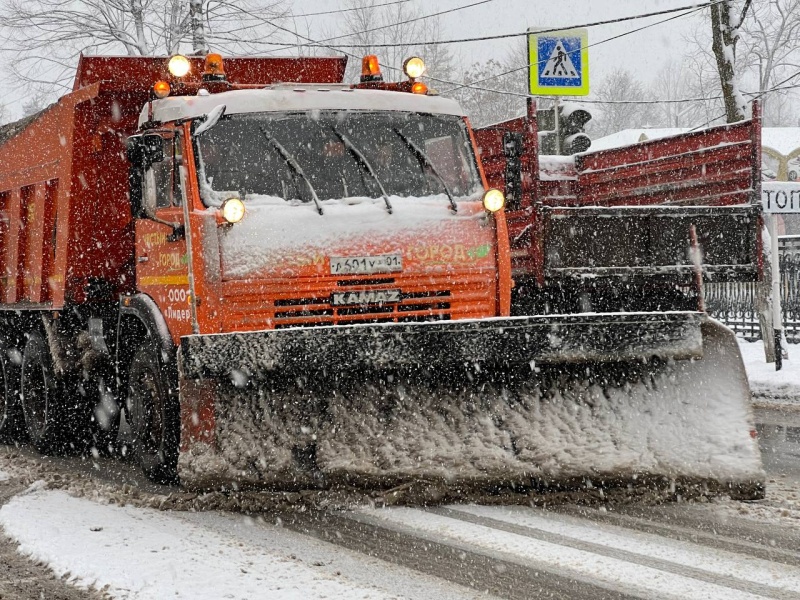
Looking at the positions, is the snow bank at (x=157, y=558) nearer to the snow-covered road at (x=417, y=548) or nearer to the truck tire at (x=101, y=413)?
the snow-covered road at (x=417, y=548)

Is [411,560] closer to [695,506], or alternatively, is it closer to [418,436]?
[418,436]

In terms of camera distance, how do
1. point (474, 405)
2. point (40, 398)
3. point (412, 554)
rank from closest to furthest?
point (412, 554)
point (474, 405)
point (40, 398)

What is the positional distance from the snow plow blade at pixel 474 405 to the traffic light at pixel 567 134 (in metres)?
6.46

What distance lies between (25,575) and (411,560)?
1.62 meters

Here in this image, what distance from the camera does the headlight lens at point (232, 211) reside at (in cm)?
629

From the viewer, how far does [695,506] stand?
5734mm

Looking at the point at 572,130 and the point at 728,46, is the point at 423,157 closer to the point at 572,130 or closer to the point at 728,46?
the point at 572,130

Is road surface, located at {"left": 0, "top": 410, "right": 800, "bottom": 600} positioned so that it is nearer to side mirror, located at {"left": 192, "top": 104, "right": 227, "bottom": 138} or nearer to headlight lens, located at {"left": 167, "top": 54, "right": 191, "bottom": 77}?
side mirror, located at {"left": 192, "top": 104, "right": 227, "bottom": 138}

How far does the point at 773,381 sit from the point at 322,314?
7058mm

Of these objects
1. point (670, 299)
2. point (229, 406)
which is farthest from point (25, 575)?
point (670, 299)

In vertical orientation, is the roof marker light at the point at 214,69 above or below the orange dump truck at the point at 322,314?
above

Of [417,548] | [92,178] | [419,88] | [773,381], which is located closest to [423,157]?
[419,88]

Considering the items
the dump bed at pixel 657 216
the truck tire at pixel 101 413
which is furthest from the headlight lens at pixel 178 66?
the dump bed at pixel 657 216

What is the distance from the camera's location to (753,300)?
17719 mm
